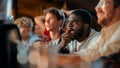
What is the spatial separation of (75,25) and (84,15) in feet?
0.17

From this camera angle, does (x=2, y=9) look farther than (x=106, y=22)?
Yes

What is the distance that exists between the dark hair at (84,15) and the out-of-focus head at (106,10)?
0.11 feet

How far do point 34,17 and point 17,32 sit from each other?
3.6 inches

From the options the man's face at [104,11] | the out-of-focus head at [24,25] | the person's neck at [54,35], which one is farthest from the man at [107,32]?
the out-of-focus head at [24,25]

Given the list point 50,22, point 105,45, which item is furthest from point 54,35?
point 105,45

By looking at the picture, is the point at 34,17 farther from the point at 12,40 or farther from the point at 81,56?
the point at 81,56

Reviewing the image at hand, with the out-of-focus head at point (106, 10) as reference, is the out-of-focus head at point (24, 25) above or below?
below

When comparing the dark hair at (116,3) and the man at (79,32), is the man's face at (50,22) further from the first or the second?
the dark hair at (116,3)

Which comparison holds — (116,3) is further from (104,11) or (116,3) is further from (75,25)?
(75,25)

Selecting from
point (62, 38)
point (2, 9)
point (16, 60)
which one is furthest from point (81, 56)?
point (2, 9)

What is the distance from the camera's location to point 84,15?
1.02 meters

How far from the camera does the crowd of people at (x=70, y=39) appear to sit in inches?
37.7

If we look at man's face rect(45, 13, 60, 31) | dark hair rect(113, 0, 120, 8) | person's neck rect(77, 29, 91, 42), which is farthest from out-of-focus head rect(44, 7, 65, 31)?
dark hair rect(113, 0, 120, 8)

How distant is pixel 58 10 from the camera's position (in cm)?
106
